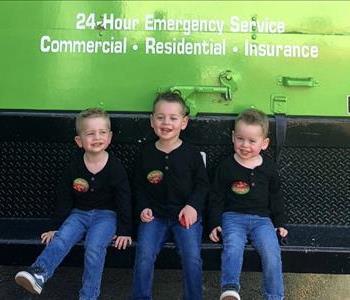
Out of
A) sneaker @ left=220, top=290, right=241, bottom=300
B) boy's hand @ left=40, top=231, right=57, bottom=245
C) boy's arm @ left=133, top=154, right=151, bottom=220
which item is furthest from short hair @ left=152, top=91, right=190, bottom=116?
sneaker @ left=220, top=290, right=241, bottom=300

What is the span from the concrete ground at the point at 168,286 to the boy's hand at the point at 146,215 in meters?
0.94

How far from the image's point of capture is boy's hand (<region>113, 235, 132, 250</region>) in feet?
11.3

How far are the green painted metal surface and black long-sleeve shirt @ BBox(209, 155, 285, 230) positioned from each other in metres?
0.33

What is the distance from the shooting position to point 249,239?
3.46 m

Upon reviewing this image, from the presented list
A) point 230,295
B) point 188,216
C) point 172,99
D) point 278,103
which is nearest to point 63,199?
point 188,216

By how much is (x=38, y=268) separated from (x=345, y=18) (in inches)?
83.8

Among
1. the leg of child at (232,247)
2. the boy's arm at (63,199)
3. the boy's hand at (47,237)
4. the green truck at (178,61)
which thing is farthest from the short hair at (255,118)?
the boy's hand at (47,237)

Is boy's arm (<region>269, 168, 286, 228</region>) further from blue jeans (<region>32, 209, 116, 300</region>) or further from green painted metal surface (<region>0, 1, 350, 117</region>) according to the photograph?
blue jeans (<region>32, 209, 116, 300</region>)

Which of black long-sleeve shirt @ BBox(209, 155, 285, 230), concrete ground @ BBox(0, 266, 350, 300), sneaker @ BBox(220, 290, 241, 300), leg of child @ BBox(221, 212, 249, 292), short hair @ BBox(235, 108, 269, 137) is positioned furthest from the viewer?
concrete ground @ BBox(0, 266, 350, 300)

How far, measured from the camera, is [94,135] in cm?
346

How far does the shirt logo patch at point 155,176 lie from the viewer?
3.54 meters

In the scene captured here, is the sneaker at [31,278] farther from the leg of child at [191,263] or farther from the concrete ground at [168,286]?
the concrete ground at [168,286]

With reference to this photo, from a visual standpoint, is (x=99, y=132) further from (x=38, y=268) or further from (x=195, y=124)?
(x=38, y=268)

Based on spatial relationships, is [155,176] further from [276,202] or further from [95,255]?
[276,202]
